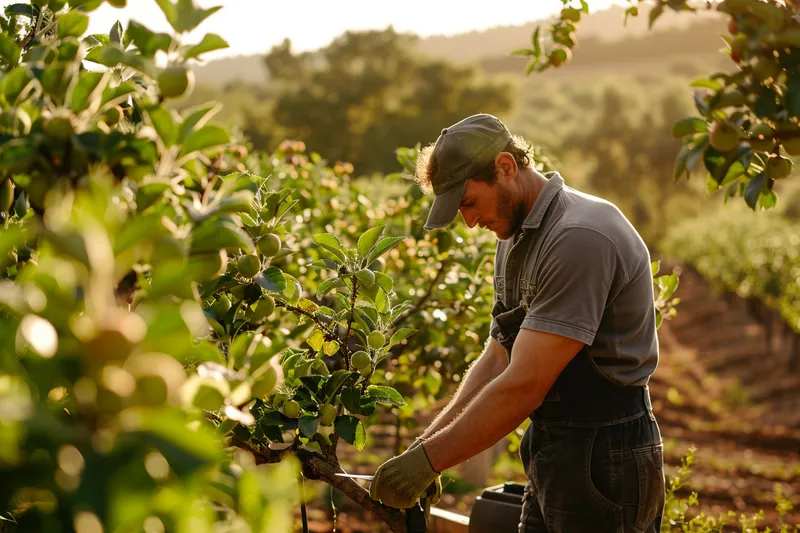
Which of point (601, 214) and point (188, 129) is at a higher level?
point (188, 129)

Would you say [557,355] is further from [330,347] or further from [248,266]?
[248,266]

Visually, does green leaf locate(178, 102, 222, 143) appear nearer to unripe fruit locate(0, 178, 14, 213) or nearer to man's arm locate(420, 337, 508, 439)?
unripe fruit locate(0, 178, 14, 213)

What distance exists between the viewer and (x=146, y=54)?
106 cm

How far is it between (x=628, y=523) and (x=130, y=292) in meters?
1.65

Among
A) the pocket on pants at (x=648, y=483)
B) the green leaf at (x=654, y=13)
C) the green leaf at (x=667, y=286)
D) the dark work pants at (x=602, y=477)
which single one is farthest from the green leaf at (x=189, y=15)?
the green leaf at (x=667, y=286)

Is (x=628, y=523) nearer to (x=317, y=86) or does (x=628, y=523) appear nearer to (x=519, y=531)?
(x=519, y=531)

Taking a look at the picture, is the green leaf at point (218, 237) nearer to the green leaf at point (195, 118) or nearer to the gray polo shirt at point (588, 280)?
the green leaf at point (195, 118)

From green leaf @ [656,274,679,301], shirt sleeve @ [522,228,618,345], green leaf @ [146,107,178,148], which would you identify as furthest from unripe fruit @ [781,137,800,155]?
green leaf @ [656,274,679,301]

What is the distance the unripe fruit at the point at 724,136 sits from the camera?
1.24m

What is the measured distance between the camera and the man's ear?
2262 mm

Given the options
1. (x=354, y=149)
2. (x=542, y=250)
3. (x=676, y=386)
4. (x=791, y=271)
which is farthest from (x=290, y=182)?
(x=354, y=149)

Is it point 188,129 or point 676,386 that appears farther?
point 676,386

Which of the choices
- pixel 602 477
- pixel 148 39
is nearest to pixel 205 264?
pixel 148 39

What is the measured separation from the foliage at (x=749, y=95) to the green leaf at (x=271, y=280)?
847 millimetres
